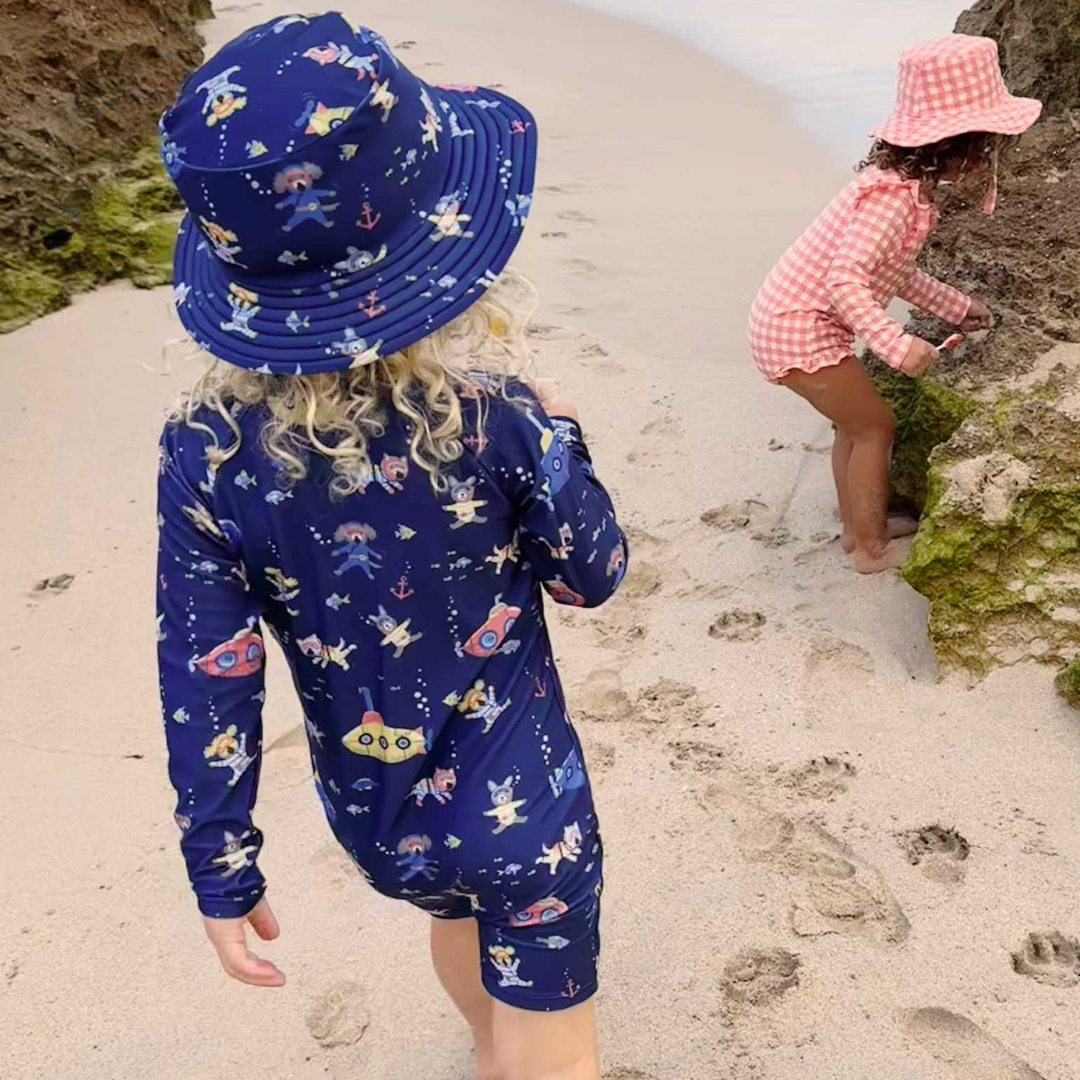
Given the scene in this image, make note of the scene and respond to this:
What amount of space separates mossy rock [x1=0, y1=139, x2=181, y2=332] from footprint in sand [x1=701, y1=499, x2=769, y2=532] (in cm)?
266

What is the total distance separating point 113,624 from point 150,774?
62 centimetres

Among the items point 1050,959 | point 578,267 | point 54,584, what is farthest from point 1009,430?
point 578,267

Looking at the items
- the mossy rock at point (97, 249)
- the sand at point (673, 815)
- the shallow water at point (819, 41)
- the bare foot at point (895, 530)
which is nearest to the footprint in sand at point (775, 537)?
the sand at point (673, 815)

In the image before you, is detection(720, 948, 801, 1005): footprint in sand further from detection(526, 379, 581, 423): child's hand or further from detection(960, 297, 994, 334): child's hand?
detection(960, 297, 994, 334): child's hand

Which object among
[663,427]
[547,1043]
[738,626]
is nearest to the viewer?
[547,1043]

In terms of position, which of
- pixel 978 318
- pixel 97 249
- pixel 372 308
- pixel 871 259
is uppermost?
pixel 372 308

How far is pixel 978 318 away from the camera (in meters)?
3.36

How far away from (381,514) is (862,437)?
2081 millimetres

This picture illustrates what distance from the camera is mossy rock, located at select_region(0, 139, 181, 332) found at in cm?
511

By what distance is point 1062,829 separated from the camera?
8.43ft

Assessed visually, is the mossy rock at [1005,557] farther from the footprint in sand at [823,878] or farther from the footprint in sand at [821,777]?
the footprint in sand at [823,878]

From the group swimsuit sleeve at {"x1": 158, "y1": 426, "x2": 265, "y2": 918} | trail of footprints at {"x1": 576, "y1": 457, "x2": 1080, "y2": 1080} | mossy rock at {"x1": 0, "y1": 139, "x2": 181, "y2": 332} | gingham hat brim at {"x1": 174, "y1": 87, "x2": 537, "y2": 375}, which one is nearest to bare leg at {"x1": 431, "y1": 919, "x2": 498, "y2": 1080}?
trail of footprints at {"x1": 576, "y1": 457, "x2": 1080, "y2": 1080}

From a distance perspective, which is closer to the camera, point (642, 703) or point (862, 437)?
point (642, 703)

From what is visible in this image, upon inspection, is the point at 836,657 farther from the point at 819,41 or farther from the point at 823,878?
the point at 819,41
